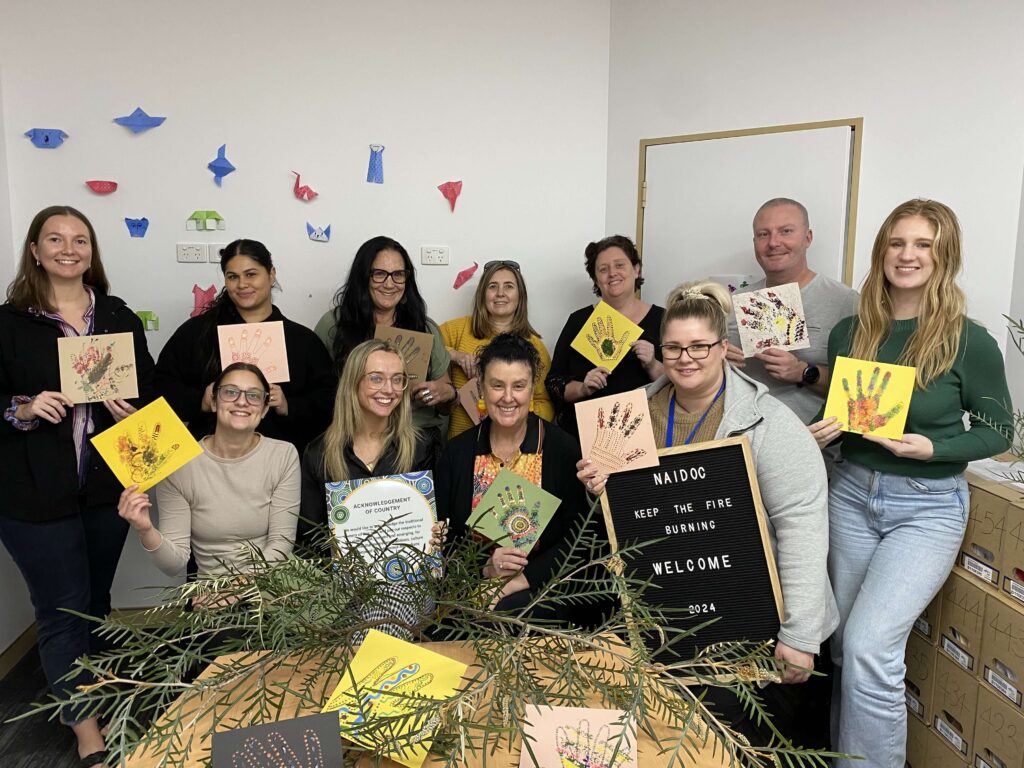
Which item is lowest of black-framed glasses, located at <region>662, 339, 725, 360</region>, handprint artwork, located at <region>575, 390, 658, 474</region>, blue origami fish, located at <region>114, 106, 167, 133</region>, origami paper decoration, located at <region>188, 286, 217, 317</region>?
handprint artwork, located at <region>575, 390, 658, 474</region>

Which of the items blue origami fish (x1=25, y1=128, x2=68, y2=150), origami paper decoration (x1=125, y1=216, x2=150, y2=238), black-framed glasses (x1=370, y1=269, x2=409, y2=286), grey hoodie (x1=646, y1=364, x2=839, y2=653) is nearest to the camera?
grey hoodie (x1=646, y1=364, x2=839, y2=653)

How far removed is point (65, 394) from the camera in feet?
7.52

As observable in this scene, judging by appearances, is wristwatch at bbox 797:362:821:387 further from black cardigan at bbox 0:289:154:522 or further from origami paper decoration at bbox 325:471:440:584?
black cardigan at bbox 0:289:154:522

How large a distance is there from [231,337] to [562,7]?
7.71 feet

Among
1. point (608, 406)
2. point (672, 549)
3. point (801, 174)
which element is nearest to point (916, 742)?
point (672, 549)

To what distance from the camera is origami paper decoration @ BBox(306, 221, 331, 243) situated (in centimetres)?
347

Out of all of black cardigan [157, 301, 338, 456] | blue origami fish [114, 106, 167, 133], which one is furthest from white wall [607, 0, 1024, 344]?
blue origami fish [114, 106, 167, 133]

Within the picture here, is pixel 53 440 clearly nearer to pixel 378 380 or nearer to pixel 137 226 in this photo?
pixel 378 380

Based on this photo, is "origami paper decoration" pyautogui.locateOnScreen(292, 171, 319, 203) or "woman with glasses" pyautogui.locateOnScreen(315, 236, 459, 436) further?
"origami paper decoration" pyautogui.locateOnScreen(292, 171, 319, 203)

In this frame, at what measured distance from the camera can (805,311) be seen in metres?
2.56

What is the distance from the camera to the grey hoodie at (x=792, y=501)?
1.80 metres

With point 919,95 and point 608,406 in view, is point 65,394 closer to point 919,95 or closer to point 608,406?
point 608,406

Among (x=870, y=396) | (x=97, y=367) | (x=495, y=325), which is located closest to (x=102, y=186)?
(x=97, y=367)

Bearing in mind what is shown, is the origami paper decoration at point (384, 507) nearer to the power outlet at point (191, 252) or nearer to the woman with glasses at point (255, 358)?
the woman with glasses at point (255, 358)
